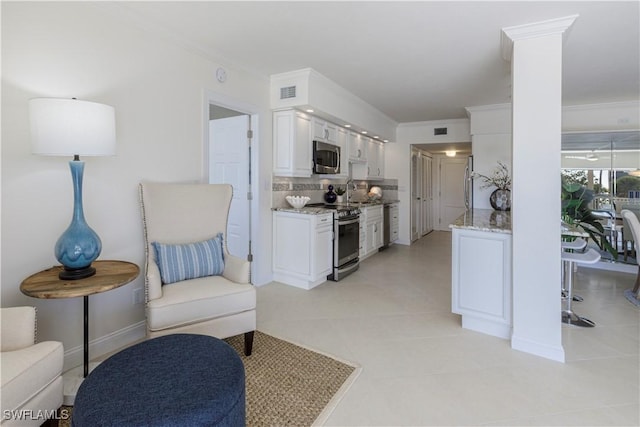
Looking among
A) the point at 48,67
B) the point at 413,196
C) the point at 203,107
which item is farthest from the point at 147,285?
the point at 413,196

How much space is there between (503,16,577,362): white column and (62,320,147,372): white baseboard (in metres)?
2.95

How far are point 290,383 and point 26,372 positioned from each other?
1.29m

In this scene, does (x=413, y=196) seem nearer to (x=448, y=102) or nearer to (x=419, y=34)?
(x=448, y=102)

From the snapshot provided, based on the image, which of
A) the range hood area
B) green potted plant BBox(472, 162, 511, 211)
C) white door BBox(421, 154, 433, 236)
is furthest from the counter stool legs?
white door BBox(421, 154, 433, 236)

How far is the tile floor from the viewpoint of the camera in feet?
5.69

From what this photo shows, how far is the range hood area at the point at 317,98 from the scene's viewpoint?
3.62m

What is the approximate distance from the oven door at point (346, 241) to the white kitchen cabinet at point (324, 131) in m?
1.18

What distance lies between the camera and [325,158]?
4500mm

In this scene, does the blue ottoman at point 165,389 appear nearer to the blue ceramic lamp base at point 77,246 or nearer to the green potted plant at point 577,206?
the blue ceramic lamp base at point 77,246

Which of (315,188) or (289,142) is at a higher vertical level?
(289,142)

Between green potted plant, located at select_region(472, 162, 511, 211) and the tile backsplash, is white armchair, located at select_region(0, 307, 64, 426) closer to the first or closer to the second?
the tile backsplash

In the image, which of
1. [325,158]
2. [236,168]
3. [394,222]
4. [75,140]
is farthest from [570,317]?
[75,140]

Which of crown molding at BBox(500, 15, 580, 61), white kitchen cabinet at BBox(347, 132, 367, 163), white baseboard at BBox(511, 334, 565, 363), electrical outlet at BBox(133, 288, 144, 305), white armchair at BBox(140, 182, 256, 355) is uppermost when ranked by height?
crown molding at BBox(500, 15, 580, 61)

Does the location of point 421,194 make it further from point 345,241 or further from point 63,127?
point 63,127
